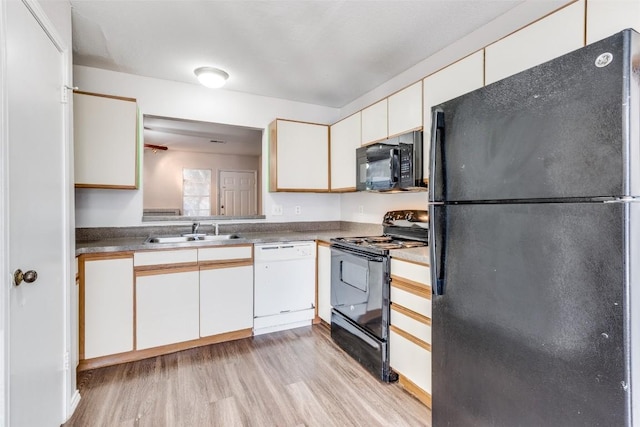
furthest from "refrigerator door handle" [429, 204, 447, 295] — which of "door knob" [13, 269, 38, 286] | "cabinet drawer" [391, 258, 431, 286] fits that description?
"door knob" [13, 269, 38, 286]

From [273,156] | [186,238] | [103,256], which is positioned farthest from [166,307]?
[273,156]

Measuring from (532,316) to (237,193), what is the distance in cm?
571

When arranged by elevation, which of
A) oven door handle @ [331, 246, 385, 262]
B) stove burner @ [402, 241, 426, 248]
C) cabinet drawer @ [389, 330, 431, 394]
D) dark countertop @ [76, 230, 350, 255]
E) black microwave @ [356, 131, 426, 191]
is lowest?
cabinet drawer @ [389, 330, 431, 394]

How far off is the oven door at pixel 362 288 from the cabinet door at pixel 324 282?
0.17 metres

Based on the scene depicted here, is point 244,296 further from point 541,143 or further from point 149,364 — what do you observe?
point 541,143

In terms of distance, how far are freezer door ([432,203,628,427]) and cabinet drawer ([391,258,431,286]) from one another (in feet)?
0.99

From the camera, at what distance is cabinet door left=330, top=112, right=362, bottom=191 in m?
2.86

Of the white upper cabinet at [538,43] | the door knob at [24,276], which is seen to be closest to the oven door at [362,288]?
the white upper cabinet at [538,43]

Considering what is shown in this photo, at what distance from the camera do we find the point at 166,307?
7.74 feet

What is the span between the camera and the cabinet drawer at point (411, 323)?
1712 millimetres

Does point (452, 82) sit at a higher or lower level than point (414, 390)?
higher

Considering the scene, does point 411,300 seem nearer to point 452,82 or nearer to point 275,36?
point 452,82

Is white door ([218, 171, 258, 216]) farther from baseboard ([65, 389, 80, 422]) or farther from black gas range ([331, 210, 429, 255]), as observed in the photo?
baseboard ([65, 389, 80, 422])

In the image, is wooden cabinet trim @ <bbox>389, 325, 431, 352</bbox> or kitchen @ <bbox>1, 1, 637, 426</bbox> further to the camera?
kitchen @ <bbox>1, 1, 637, 426</bbox>
